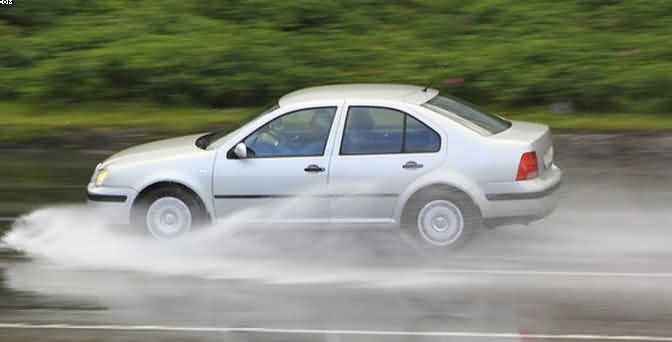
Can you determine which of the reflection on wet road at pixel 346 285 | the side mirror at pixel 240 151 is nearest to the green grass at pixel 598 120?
the reflection on wet road at pixel 346 285

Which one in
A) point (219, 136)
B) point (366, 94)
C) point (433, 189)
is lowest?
point (433, 189)

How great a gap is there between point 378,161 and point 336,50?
21.8 ft

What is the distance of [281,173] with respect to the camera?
10.0 metres

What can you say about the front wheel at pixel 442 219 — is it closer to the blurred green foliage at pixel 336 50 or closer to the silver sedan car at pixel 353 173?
the silver sedan car at pixel 353 173

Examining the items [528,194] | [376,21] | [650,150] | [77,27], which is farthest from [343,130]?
[77,27]

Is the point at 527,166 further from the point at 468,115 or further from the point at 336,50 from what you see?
the point at 336,50

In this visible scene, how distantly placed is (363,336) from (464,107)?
11.8 feet

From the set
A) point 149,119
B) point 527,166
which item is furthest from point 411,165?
point 149,119

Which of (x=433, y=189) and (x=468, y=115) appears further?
(x=468, y=115)

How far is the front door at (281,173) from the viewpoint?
1001cm

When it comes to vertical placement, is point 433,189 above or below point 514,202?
above

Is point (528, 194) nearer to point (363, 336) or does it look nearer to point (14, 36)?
point (363, 336)

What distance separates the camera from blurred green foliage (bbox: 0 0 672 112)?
49.9ft

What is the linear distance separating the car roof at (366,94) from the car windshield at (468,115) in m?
0.11
